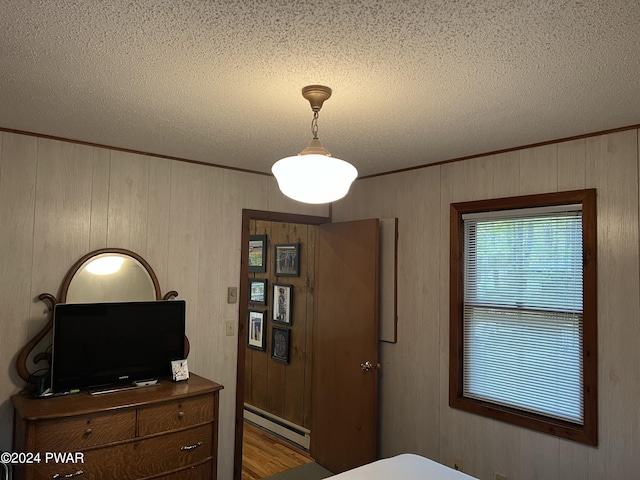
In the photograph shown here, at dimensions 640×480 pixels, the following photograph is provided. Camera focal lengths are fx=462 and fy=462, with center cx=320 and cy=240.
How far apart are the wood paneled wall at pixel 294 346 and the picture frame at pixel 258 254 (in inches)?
1.9

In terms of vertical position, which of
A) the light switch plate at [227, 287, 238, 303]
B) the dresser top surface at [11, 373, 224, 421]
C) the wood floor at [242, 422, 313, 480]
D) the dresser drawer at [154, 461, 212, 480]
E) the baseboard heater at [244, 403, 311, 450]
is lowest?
the wood floor at [242, 422, 313, 480]

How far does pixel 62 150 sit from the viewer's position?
2.85 meters

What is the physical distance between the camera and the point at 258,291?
494 centimetres

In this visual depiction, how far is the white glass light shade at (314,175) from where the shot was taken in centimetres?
173

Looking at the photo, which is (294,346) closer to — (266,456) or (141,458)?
(266,456)

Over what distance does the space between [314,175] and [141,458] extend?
1913 millimetres

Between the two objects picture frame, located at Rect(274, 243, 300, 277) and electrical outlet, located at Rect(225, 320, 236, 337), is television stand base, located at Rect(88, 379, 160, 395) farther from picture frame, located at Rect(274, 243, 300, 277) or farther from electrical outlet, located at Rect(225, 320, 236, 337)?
picture frame, located at Rect(274, 243, 300, 277)

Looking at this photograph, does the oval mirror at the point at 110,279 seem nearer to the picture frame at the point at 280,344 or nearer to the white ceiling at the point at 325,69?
the white ceiling at the point at 325,69

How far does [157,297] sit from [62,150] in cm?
109

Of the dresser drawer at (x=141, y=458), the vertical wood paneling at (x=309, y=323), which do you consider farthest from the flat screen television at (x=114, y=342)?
the vertical wood paneling at (x=309, y=323)

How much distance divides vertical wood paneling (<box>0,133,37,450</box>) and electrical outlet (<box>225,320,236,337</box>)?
131cm

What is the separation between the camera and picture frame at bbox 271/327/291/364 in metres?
4.53

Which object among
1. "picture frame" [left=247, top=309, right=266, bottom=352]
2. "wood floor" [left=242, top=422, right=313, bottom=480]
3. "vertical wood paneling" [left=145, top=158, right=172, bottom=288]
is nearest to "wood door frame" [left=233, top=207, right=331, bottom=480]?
"wood floor" [left=242, top=422, right=313, bottom=480]

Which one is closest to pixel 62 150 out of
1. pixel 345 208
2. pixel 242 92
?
pixel 242 92
